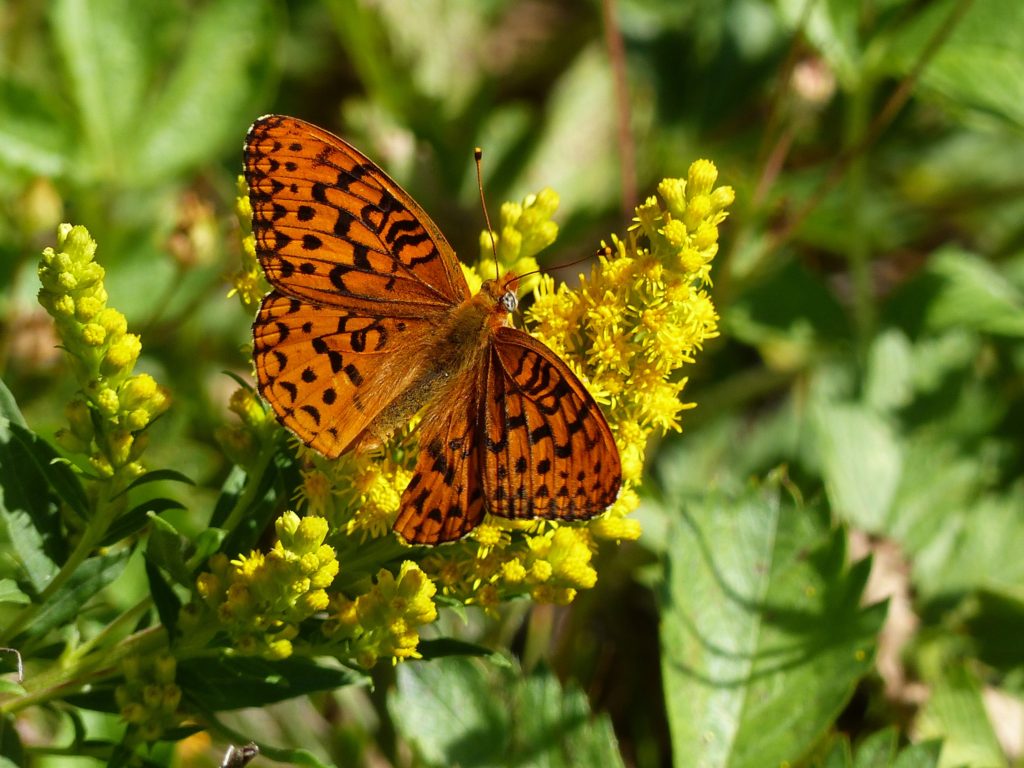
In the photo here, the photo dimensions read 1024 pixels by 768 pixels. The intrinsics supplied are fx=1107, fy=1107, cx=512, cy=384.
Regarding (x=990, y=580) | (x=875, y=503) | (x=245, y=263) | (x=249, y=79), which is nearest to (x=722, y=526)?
(x=875, y=503)

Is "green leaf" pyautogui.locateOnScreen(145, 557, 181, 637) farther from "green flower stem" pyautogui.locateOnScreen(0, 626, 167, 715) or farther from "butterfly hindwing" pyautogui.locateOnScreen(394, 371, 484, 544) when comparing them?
"butterfly hindwing" pyautogui.locateOnScreen(394, 371, 484, 544)

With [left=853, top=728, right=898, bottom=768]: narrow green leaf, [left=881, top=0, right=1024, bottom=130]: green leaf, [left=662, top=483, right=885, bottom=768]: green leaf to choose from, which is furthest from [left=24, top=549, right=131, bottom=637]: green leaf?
[left=881, top=0, right=1024, bottom=130]: green leaf

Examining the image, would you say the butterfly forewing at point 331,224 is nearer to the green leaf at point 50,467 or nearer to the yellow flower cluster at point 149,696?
the green leaf at point 50,467

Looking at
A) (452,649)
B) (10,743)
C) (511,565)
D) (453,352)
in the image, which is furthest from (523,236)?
(10,743)

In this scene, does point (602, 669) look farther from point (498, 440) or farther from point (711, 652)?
point (498, 440)

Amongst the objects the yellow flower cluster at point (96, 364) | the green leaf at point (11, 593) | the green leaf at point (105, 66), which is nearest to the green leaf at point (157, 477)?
the yellow flower cluster at point (96, 364)

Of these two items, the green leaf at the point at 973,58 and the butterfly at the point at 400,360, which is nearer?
the butterfly at the point at 400,360

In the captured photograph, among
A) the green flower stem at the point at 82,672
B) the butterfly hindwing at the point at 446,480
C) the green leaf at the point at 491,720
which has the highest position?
the butterfly hindwing at the point at 446,480

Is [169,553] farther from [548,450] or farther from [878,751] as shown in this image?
[878,751]
